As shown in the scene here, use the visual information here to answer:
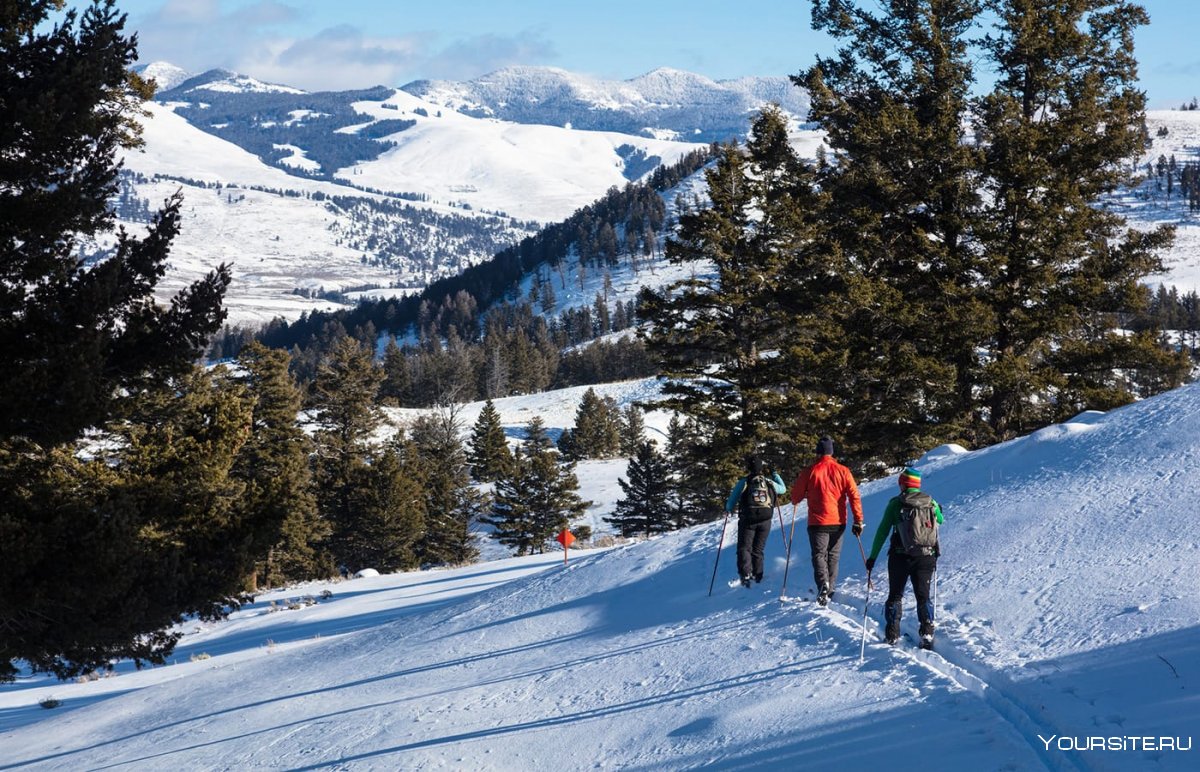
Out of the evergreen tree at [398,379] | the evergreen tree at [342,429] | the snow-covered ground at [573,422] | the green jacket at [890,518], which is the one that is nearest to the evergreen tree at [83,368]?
the green jacket at [890,518]

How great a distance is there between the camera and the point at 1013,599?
9703mm

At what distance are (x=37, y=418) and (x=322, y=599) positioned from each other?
51.9 ft

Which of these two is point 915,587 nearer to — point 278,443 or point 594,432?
point 278,443

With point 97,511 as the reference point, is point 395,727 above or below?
below

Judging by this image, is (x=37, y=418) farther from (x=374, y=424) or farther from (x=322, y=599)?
(x=374, y=424)

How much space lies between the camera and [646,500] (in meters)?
52.8

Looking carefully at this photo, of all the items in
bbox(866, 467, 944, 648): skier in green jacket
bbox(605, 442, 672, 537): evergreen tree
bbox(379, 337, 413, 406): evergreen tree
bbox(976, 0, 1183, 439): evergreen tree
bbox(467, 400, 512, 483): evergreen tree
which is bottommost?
bbox(605, 442, 672, 537): evergreen tree

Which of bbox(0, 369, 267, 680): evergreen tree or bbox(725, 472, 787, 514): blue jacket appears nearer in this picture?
bbox(0, 369, 267, 680): evergreen tree

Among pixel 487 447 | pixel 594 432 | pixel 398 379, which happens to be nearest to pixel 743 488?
pixel 487 447

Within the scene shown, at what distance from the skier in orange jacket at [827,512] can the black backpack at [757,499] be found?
92 cm

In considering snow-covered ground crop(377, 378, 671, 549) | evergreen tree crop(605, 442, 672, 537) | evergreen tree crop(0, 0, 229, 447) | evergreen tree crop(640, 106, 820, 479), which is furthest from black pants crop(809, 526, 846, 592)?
snow-covered ground crop(377, 378, 671, 549)

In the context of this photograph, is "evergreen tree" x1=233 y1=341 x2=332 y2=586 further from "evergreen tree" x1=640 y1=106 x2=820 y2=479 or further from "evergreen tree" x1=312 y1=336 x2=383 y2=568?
"evergreen tree" x1=640 y1=106 x2=820 y2=479

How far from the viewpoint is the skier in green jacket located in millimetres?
9023

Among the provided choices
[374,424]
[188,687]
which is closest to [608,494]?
[374,424]
